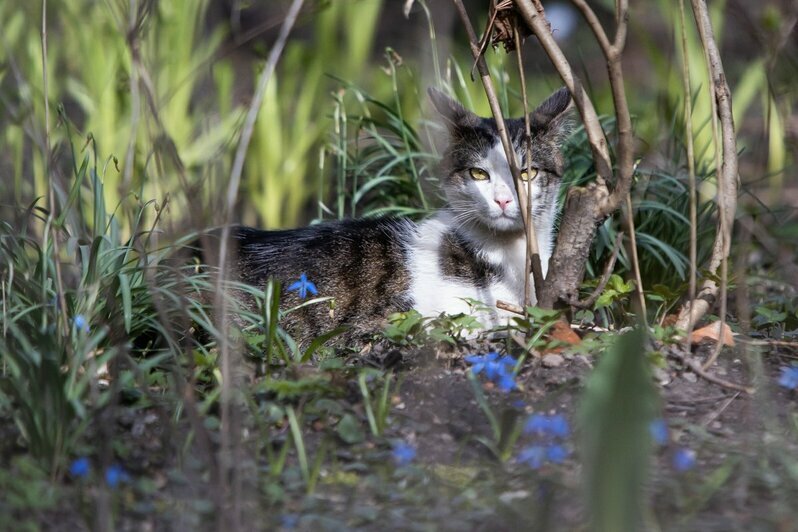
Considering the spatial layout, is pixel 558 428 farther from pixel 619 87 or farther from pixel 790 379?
pixel 619 87

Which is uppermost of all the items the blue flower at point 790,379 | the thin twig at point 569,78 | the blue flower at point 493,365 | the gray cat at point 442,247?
the thin twig at point 569,78

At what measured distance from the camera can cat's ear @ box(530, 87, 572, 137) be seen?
3.55 meters

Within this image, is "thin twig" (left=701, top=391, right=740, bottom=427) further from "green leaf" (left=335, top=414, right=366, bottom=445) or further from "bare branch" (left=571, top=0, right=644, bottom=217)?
"green leaf" (left=335, top=414, right=366, bottom=445)

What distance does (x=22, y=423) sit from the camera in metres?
2.16

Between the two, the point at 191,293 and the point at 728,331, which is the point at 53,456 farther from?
the point at 728,331

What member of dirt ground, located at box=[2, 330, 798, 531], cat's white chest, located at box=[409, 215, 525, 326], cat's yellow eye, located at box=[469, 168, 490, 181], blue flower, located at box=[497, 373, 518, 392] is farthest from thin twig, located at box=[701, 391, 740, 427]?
cat's yellow eye, located at box=[469, 168, 490, 181]

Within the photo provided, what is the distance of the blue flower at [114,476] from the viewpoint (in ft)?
6.41

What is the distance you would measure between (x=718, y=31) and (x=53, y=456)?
405 cm

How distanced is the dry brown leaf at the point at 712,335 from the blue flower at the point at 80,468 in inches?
64.8

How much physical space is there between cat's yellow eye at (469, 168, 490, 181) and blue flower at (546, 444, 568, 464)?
1.51 m

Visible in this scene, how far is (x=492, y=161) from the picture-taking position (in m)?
3.46

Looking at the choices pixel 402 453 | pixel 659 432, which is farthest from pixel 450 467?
pixel 659 432

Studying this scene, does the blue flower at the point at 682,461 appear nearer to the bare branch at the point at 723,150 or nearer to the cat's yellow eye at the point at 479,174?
the bare branch at the point at 723,150

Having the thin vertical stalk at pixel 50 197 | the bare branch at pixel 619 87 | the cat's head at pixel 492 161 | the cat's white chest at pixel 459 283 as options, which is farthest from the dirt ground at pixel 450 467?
the cat's head at pixel 492 161
